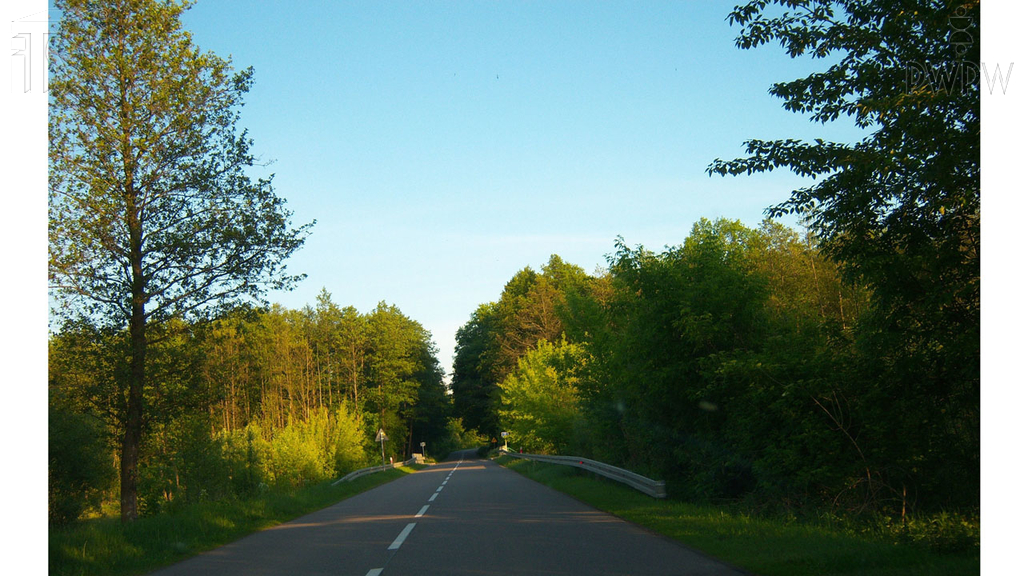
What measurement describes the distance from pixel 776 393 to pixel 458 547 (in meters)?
6.87

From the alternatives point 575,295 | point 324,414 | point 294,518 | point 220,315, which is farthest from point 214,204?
point 324,414

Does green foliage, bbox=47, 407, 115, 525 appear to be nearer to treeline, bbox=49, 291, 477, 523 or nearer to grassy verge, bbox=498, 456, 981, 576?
treeline, bbox=49, 291, 477, 523

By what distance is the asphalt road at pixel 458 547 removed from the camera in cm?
802

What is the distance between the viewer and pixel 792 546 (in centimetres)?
852

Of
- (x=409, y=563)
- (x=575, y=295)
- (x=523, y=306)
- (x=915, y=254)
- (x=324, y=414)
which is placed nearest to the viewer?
(x=409, y=563)

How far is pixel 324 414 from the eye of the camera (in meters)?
45.3

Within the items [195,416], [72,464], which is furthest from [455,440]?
A: [195,416]

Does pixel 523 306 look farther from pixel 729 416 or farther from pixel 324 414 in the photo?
pixel 729 416

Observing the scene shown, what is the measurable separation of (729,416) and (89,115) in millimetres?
16581

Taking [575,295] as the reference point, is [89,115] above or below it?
above

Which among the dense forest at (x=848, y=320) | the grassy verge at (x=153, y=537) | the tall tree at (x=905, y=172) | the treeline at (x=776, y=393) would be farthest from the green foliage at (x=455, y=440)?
the tall tree at (x=905, y=172)

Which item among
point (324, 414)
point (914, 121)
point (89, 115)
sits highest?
point (89, 115)

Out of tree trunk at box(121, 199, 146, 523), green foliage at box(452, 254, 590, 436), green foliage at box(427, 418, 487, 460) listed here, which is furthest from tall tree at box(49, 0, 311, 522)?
green foliage at box(427, 418, 487, 460)

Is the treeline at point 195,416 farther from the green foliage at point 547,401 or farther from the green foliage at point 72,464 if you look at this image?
the green foliage at point 547,401
